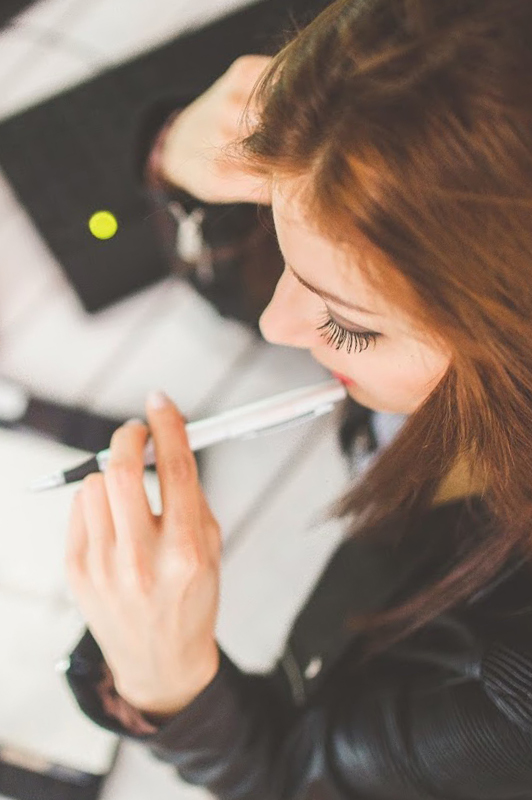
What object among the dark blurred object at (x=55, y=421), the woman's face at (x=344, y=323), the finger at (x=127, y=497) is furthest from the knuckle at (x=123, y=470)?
the dark blurred object at (x=55, y=421)

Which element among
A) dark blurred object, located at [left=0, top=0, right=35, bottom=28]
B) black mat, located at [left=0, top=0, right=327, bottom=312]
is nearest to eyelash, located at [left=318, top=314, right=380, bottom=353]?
black mat, located at [left=0, top=0, right=327, bottom=312]

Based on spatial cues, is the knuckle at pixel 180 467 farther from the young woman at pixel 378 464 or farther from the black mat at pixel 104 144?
the black mat at pixel 104 144

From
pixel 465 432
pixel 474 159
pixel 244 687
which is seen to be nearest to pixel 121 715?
pixel 244 687

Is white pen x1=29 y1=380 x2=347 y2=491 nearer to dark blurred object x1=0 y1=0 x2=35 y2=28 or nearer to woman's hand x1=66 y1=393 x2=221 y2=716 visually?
woman's hand x1=66 y1=393 x2=221 y2=716

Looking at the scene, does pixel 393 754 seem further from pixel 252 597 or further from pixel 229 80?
pixel 229 80

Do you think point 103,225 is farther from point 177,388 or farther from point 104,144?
point 177,388

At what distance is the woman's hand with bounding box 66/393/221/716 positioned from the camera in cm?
49

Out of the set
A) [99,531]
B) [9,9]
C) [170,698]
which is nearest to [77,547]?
[99,531]

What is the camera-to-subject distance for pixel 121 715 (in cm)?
55

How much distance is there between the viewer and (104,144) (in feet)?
2.54

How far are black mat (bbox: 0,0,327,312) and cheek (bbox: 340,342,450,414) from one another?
1.22ft

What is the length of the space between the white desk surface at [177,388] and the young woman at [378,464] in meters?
0.06

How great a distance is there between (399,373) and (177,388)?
0.42 m

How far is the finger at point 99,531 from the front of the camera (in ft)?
1.63
